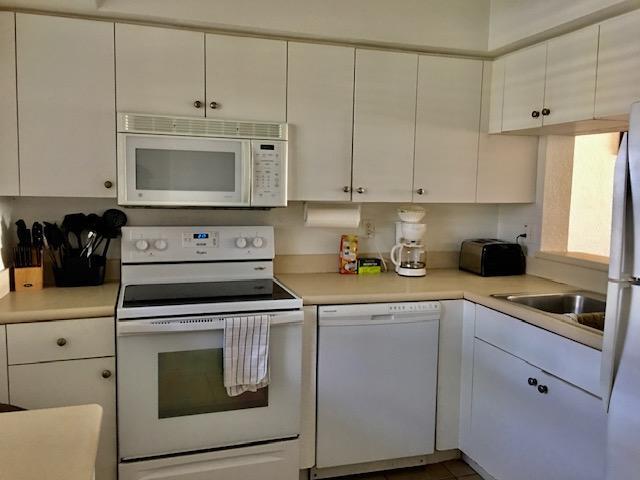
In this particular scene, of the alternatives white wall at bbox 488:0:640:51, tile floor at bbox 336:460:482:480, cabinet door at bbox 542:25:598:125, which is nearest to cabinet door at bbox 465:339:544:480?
tile floor at bbox 336:460:482:480

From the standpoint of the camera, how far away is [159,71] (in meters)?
2.27

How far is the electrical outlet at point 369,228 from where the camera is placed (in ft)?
9.58

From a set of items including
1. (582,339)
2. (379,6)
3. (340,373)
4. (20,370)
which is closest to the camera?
(582,339)

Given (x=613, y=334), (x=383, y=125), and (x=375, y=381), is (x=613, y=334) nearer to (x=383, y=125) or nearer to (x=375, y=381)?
(x=375, y=381)

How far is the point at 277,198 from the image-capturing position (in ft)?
7.83

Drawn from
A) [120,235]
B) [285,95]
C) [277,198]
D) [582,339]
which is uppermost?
[285,95]

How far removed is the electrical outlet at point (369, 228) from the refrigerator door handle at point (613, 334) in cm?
153

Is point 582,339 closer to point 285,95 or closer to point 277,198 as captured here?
point 277,198

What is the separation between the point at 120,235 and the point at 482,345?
1.76 metres

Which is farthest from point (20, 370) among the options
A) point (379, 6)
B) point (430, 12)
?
point (430, 12)

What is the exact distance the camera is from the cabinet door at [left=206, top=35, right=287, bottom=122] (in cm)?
233

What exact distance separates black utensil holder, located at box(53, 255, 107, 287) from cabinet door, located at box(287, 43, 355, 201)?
97 centimetres

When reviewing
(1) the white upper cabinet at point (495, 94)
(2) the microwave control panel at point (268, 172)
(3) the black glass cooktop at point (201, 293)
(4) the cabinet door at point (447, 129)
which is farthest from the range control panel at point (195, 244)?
(1) the white upper cabinet at point (495, 94)

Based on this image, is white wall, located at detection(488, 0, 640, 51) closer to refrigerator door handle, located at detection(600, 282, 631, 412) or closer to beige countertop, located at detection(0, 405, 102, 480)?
refrigerator door handle, located at detection(600, 282, 631, 412)
